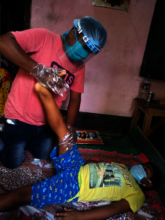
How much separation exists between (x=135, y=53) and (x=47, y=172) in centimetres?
191

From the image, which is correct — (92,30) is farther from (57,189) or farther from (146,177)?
(146,177)

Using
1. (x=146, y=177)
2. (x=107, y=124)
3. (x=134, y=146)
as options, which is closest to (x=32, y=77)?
(x=146, y=177)

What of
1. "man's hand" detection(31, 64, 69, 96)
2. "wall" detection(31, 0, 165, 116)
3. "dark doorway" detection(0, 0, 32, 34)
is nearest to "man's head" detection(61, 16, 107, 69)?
"man's hand" detection(31, 64, 69, 96)

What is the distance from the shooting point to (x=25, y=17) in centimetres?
188

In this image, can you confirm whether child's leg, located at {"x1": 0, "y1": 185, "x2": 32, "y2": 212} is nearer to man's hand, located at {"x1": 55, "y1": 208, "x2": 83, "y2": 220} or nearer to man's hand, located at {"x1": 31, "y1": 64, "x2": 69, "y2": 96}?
man's hand, located at {"x1": 55, "y1": 208, "x2": 83, "y2": 220}

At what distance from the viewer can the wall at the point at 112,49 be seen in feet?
6.16

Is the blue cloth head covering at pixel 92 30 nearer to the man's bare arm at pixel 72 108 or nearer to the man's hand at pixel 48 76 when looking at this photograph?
the man's hand at pixel 48 76

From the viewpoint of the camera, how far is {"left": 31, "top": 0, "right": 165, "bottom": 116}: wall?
1.88m

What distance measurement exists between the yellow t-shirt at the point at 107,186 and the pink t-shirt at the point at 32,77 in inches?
21.6

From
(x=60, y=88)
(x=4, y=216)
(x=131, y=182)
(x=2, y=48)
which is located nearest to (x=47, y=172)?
(x=4, y=216)

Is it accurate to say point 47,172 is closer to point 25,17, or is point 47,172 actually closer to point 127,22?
point 25,17

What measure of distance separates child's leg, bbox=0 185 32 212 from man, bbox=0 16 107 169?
0.35 metres

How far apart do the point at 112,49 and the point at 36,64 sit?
149 cm

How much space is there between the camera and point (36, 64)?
0.87m
